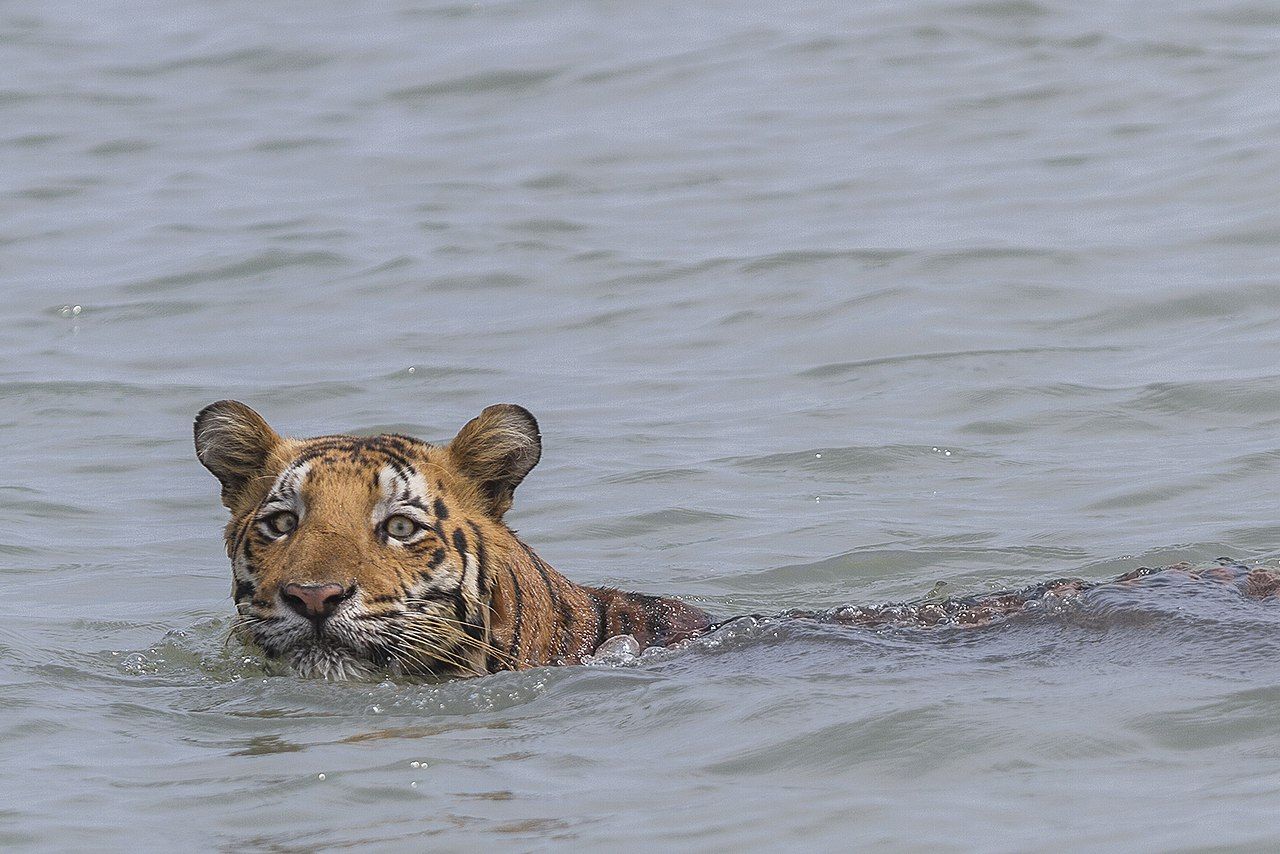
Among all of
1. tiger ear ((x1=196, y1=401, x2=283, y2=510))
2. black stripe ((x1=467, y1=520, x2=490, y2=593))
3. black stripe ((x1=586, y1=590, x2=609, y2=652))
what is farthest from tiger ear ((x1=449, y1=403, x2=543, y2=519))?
tiger ear ((x1=196, y1=401, x2=283, y2=510))

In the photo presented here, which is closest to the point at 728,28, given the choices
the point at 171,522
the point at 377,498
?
the point at 171,522

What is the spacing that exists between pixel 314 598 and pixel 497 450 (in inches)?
36.4

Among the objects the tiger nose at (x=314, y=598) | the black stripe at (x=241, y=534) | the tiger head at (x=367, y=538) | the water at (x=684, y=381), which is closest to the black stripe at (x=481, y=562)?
the tiger head at (x=367, y=538)

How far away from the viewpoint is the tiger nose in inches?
250

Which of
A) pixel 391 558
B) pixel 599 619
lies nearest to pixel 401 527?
pixel 391 558

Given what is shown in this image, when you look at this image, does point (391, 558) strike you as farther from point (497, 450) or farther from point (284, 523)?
point (497, 450)

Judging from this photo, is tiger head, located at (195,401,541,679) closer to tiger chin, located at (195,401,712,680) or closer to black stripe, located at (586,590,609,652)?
tiger chin, located at (195,401,712,680)

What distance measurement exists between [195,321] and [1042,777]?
934cm

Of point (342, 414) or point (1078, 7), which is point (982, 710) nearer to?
point (342, 414)

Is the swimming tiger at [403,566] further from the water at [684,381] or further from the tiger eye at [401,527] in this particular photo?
the water at [684,381]

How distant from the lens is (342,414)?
11.7 m

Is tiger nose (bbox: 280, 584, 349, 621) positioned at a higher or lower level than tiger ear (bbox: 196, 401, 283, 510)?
lower

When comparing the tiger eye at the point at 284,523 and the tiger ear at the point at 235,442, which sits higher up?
the tiger ear at the point at 235,442

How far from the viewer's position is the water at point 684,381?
5.97 m
